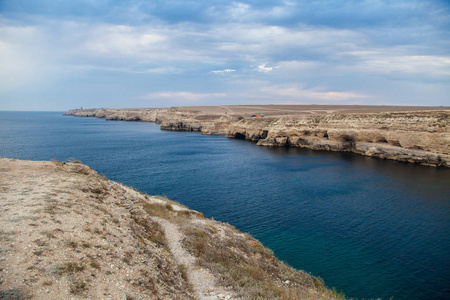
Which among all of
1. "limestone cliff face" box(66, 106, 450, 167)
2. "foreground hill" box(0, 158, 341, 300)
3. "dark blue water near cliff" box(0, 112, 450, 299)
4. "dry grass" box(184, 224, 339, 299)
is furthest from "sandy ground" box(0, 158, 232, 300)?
"limestone cliff face" box(66, 106, 450, 167)

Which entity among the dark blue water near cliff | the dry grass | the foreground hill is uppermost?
the foreground hill

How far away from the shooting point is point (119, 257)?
8.84 m

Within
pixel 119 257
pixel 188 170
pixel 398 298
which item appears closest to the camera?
pixel 119 257

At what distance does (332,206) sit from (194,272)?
19.3 m

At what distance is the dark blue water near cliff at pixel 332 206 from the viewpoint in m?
16.2

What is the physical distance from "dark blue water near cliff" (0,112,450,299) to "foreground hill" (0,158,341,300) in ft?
17.2

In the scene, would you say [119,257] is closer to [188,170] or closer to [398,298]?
[398,298]

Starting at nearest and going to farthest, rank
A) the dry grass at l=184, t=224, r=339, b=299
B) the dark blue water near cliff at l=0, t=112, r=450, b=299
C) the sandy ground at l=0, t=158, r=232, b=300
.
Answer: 1. the sandy ground at l=0, t=158, r=232, b=300
2. the dry grass at l=184, t=224, r=339, b=299
3. the dark blue water near cliff at l=0, t=112, r=450, b=299

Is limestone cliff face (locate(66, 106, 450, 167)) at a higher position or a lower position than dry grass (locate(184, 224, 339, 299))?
higher

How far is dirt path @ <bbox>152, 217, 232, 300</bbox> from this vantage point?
9.63 m

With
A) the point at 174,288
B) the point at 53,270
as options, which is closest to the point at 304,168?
the point at 174,288

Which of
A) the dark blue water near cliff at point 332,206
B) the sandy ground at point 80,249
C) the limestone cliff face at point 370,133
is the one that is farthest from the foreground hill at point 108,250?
the limestone cliff face at point 370,133

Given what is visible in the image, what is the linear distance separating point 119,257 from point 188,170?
32.2 metres

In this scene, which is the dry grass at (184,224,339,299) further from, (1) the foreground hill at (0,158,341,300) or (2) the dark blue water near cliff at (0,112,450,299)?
(2) the dark blue water near cliff at (0,112,450,299)
